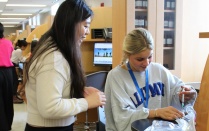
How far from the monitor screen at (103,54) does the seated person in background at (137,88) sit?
195 cm

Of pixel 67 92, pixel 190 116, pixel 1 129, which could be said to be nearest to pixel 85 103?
pixel 67 92

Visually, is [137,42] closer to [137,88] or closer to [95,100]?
[137,88]

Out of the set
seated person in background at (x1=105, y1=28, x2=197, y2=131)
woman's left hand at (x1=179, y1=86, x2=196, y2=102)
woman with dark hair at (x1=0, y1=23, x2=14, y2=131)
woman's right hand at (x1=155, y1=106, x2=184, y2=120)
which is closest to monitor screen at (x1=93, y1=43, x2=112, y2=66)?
woman with dark hair at (x1=0, y1=23, x2=14, y2=131)

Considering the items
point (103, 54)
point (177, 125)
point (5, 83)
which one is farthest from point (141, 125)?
point (5, 83)

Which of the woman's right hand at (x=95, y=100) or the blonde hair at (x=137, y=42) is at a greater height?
the blonde hair at (x=137, y=42)

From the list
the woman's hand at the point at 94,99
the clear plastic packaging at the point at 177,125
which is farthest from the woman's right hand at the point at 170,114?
the woman's hand at the point at 94,99

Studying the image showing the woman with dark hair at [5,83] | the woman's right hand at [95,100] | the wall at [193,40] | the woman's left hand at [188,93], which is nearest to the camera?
the woman's right hand at [95,100]

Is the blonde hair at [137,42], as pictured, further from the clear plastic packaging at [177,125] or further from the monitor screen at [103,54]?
the monitor screen at [103,54]

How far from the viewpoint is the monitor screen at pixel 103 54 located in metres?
3.31

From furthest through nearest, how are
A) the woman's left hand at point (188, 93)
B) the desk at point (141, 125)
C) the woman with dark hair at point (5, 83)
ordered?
the woman with dark hair at point (5, 83) < the woman's left hand at point (188, 93) < the desk at point (141, 125)

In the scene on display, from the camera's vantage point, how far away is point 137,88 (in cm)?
127

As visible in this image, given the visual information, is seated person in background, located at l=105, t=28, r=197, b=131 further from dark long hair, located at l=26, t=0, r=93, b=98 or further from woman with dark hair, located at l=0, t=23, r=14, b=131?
woman with dark hair, located at l=0, t=23, r=14, b=131

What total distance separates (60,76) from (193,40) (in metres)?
2.26

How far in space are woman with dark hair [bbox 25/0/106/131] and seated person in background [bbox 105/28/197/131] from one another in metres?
0.12
